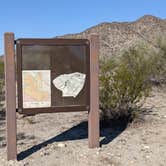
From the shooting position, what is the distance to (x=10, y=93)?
6891mm

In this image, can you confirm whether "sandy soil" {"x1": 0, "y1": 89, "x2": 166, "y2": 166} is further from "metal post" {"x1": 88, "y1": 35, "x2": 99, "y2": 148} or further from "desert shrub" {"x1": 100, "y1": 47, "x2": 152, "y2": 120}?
"desert shrub" {"x1": 100, "y1": 47, "x2": 152, "y2": 120}

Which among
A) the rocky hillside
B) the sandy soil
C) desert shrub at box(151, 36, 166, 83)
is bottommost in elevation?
the sandy soil

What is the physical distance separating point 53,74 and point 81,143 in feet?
4.75

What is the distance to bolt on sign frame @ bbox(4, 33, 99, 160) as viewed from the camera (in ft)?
22.6

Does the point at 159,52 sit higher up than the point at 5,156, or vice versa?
the point at 159,52

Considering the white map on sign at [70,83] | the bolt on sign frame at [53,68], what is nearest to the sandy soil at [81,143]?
the bolt on sign frame at [53,68]

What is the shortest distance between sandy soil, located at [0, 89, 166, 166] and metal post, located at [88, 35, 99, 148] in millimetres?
261

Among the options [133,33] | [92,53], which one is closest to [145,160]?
[92,53]

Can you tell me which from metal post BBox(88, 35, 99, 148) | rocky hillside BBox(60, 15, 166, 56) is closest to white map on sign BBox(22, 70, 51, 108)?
metal post BBox(88, 35, 99, 148)

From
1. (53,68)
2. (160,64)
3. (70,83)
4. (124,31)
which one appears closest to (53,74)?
(53,68)

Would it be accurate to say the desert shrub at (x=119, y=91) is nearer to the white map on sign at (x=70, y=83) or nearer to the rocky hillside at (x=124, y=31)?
the white map on sign at (x=70, y=83)

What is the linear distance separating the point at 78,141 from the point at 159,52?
1104 centimetres

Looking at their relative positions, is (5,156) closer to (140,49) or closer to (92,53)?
(92,53)

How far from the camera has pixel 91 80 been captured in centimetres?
→ 745
